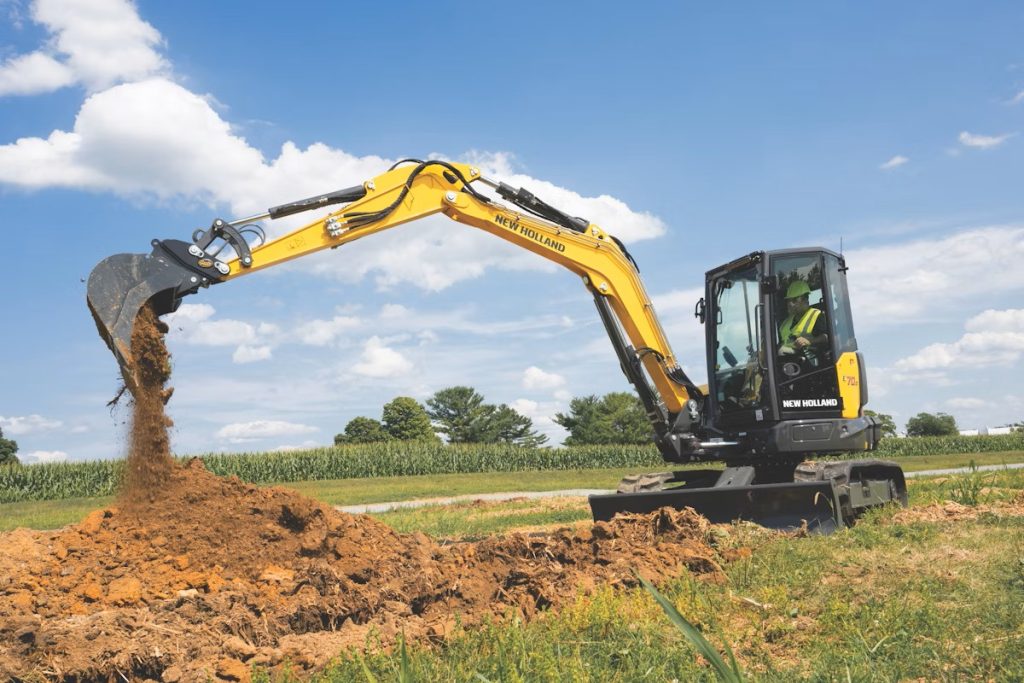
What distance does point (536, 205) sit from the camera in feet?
36.8

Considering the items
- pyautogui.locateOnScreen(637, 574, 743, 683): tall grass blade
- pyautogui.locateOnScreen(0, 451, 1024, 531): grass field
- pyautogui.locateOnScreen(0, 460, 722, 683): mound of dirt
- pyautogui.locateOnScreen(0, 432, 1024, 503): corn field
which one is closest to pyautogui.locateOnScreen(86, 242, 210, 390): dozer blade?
pyautogui.locateOnScreen(0, 460, 722, 683): mound of dirt

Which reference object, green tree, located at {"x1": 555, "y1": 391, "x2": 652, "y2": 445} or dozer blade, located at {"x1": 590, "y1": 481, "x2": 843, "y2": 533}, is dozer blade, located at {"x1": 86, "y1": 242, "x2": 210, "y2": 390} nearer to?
dozer blade, located at {"x1": 590, "y1": 481, "x2": 843, "y2": 533}

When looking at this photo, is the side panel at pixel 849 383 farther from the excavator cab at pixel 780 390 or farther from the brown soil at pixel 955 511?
the brown soil at pixel 955 511

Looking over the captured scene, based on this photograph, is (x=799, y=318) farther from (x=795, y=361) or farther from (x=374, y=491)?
(x=374, y=491)

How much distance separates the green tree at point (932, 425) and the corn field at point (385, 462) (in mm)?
34748

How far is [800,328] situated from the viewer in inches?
398

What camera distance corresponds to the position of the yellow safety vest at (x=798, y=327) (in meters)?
10.1

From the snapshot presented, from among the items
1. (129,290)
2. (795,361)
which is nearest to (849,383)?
(795,361)

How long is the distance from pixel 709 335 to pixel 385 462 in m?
31.0

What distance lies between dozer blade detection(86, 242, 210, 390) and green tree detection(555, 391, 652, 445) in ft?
208

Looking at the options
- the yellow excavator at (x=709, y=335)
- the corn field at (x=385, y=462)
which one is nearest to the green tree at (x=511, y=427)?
the corn field at (x=385, y=462)

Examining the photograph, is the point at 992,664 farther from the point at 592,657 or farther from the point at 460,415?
the point at 460,415

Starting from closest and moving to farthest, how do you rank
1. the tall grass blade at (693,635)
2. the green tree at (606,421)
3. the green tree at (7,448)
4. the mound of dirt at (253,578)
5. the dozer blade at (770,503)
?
the tall grass blade at (693,635) < the mound of dirt at (253,578) < the dozer blade at (770,503) < the green tree at (7,448) < the green tree at (606,421)

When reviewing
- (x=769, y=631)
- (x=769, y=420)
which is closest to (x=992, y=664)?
(x=769, y=631)
